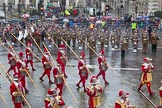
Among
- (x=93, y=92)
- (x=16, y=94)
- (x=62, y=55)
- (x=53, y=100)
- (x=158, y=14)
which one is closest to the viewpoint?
(x=53, y=100)

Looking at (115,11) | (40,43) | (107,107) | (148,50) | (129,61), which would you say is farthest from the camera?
(115,11)

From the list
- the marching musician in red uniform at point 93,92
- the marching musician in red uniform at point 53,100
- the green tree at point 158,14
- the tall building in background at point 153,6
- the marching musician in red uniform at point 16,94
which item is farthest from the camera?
the tall building in background at point 153,6

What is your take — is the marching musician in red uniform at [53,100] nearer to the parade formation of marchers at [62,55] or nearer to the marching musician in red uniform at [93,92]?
the parade formation of marchers at [62,55]

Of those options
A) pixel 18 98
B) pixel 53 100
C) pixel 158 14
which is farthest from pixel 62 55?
pixel 158 14

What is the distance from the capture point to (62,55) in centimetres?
2533

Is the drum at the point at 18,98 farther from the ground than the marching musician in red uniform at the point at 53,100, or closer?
closer

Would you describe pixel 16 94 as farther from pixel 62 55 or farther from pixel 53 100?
pixel 62 55

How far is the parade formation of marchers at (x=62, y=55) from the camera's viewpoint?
17766mm

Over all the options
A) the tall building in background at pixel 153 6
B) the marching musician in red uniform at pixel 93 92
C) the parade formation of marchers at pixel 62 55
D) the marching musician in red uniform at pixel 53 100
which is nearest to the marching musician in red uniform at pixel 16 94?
the parade formation of marchers at pixel 62 55

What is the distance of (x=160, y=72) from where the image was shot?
27906 millimetres

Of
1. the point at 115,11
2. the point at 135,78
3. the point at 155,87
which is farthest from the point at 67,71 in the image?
the point at 115,11

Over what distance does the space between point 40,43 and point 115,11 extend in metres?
46.9

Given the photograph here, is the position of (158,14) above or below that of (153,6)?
below

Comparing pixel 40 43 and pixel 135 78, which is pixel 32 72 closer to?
pixel 135 78
